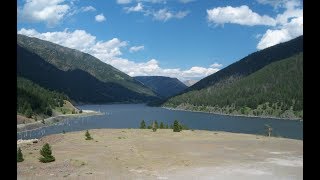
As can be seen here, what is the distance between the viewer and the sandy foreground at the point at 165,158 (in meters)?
38.4

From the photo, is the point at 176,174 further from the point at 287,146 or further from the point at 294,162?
the point at 287,146

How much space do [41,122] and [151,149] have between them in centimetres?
14462

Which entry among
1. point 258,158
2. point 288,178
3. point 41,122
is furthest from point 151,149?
point 41,122

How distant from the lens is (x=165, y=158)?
48875 mm

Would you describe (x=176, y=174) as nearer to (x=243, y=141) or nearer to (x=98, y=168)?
(x=98, y=168)

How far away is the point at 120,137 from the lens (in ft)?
241

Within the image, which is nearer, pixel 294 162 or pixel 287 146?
pixel 294 162

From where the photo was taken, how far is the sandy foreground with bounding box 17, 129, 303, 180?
38.4 m
